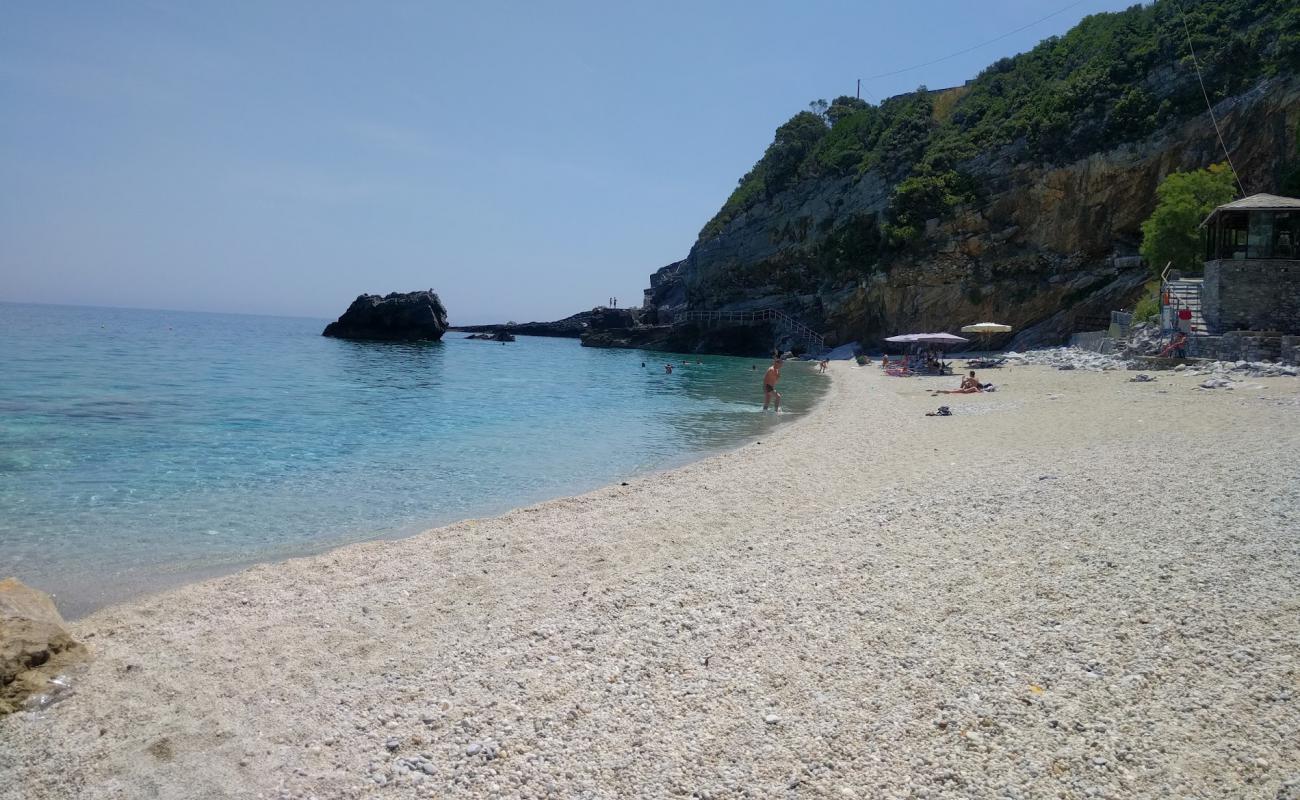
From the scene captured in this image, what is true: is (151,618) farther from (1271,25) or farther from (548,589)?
(1271,25)

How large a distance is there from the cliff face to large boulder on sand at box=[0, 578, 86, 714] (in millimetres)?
44998

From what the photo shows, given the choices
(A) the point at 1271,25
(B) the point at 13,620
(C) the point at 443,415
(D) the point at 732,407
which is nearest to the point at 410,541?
(B) the point at 13,620

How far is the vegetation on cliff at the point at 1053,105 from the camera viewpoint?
38438 millimetres

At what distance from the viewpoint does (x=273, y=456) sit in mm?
14453

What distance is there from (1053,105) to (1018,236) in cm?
821

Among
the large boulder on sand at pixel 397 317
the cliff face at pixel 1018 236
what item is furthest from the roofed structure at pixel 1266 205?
the large boulder on sand at pixel 397 317

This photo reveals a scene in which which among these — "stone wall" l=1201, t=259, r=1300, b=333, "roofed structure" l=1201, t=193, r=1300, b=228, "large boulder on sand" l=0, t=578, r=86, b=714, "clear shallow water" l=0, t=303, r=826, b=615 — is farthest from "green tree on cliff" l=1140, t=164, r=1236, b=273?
"large boulder on sand" l=0, t=578, r=86, b=714

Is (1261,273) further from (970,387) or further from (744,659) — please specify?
(744,659)

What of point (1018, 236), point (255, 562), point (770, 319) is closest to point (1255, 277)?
point (1018, 236)

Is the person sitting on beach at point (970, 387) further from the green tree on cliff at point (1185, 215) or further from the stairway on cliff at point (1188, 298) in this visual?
the green tree on cliff at point (1185, 215)

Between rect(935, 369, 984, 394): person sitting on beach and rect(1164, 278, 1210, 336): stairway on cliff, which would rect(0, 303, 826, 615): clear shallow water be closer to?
rect(935, 369, 984, 394): person sitting on beach

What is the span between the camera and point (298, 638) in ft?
19.0

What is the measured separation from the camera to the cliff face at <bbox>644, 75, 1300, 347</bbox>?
37.2 meters

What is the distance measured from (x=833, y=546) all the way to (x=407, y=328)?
7557 centimetres
